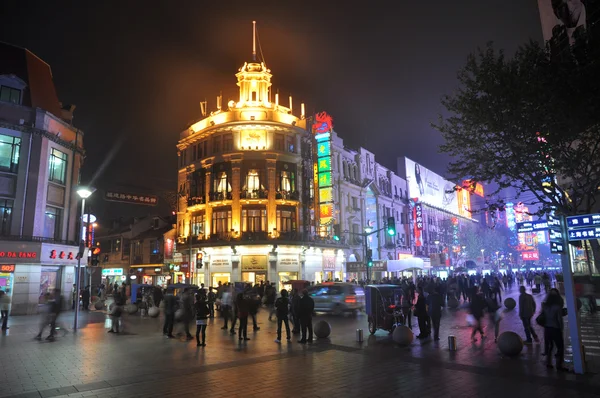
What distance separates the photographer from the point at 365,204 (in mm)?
52938

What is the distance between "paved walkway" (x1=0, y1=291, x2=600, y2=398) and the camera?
809 centimetres

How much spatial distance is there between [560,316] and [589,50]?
802cm

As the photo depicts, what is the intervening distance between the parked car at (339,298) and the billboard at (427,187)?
45.6 metres

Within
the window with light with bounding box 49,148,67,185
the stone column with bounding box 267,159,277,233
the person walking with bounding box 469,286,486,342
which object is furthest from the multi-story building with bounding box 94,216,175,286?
the person walking with bounding box 469,286,486,342

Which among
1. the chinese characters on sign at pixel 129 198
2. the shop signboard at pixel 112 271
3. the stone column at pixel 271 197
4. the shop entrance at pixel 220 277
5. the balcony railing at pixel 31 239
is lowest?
the shop entrance at pixel 220 277

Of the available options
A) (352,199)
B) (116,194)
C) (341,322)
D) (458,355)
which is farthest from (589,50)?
(352,199)

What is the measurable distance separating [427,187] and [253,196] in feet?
153

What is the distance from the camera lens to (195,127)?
4603 cm

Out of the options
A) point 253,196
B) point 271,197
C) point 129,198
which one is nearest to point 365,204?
point 271,197

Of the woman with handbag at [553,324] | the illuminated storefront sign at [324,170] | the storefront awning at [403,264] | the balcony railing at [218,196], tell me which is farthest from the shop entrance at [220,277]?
the woman with handbag at [553,324]

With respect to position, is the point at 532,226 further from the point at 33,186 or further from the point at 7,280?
the point at 7,280

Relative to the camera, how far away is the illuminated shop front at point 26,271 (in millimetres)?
24984

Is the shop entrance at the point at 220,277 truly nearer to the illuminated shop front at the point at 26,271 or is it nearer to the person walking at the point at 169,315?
the illuminated shop front at the point at 26,271

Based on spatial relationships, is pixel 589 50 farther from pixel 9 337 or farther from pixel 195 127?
pixel 195 127
